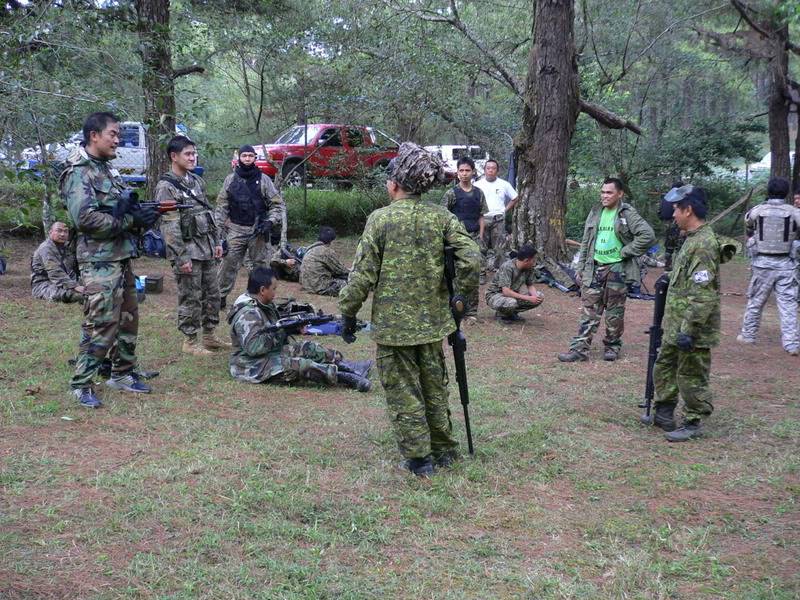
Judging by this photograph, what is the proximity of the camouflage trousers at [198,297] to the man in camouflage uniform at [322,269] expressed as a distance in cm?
348

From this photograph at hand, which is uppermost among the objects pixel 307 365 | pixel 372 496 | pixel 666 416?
pixel 307 365

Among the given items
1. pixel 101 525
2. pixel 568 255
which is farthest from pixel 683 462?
pixel 568 255

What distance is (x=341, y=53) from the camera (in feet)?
47.3

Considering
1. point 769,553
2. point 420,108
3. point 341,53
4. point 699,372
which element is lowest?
point 769,553

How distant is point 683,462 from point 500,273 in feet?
15.5

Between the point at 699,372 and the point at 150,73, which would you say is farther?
the point at 150,73

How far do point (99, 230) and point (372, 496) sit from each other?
2851 mm

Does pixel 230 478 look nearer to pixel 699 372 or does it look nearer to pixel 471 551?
pixel 471 551

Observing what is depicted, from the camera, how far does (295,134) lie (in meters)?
16.1

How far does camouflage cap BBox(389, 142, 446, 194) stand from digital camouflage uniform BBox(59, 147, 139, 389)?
2291mm

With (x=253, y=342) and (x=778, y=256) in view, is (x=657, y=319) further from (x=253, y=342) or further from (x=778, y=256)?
(x=778, y=256)

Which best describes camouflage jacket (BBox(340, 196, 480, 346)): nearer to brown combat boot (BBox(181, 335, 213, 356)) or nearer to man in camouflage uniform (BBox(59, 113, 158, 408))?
man in camouflage uniform (BBox(59, 113, 158, 408))

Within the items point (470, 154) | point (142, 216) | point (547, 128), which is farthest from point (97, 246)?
point (470, 154)

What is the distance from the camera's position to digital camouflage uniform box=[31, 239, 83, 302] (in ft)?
26.1
